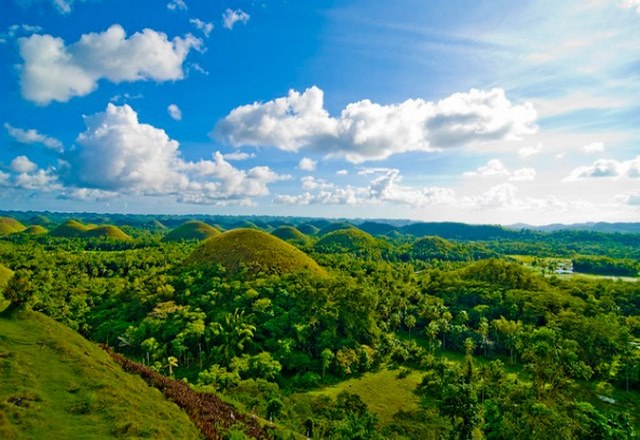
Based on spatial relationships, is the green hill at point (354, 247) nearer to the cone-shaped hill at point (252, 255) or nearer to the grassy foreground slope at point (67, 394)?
the cone-shaped hill at point (252, 255)

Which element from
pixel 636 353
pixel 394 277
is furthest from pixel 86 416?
pixel 394 277

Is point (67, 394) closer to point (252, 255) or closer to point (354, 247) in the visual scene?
point (252, 255)

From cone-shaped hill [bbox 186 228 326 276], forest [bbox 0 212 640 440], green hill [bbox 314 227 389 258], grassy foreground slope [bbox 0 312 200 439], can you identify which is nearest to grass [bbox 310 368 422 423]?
forest [bbox 0 212 640 440]

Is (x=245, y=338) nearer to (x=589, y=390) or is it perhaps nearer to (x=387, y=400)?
(x=387, y=400)

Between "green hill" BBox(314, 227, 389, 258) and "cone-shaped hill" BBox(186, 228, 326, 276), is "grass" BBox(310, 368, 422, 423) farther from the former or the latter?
"green hill" BBox(314, 227, 389, 258)

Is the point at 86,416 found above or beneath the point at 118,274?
above

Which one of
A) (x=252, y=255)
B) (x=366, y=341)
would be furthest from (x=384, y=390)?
(x=252, y=255)

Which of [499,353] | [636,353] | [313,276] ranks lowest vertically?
[499,353]
